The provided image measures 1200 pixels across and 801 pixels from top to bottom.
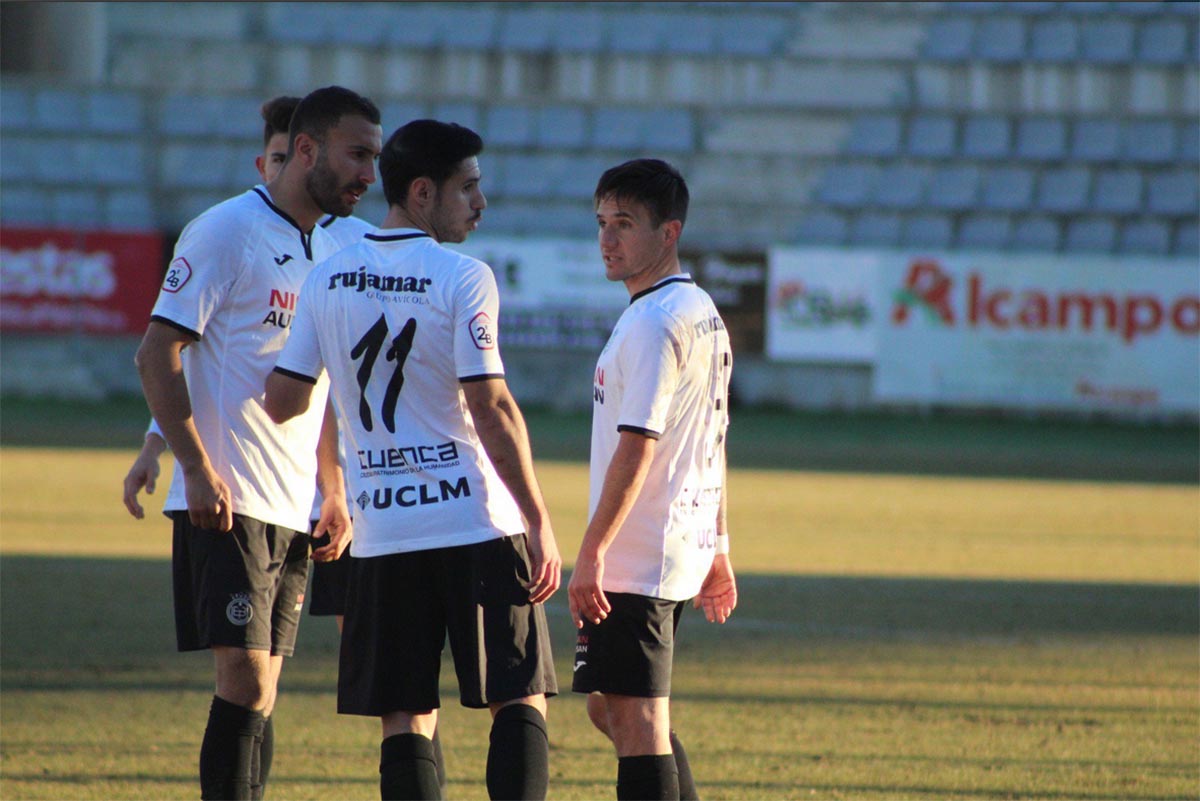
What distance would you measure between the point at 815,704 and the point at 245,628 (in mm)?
3122

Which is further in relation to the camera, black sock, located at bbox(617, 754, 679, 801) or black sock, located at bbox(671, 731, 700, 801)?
black sock, located at bbox(671, 731, 700, 801)

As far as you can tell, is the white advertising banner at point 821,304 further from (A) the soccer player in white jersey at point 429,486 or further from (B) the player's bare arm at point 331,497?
(A) the soccer player in white jersey at point 429,486

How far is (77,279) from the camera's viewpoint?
25.7 meters

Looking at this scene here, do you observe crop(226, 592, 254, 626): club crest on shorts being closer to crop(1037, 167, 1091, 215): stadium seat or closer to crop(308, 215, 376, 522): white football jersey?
crop(308, 215, 376, 522): white football jersey

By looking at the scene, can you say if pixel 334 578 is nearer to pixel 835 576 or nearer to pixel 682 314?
pixel 682 314

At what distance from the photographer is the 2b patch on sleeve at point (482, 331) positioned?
3.78 metres

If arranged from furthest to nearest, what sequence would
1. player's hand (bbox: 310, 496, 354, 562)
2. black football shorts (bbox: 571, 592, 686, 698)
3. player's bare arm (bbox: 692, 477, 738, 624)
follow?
player's hand (bbox: 310, 496, 354, 562) < player's bare arm (bbox: 692, 477, 738, 624) < black football shorts (bbox: 571, 592, 686, 698)

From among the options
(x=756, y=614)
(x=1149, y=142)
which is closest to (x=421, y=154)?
(x=756, y=614)

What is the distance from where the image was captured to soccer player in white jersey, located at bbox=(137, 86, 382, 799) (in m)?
4.14

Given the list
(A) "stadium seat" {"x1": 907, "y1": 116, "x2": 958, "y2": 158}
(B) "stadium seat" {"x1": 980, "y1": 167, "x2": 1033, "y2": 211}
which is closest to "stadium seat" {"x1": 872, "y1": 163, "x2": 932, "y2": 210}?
(A) "stadium seat" {"x1": 907, "y1": 116, "x2": 958, "y2": 158}

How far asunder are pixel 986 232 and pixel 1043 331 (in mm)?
2661

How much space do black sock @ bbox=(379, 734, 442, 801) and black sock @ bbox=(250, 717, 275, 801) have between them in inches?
21.8

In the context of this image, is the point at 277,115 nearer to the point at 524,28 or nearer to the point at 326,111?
the point at 326,111

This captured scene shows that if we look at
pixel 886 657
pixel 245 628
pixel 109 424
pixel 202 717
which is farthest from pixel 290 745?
pixel 109 424
